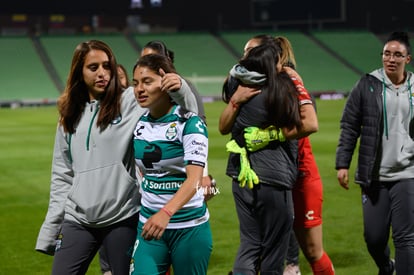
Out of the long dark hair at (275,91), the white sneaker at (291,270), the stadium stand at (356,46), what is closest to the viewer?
the long dark hair at (275,91)

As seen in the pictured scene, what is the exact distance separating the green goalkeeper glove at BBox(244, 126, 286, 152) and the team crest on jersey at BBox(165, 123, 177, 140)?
98 centimetres

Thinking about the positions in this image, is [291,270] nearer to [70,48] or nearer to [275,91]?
[275,91]

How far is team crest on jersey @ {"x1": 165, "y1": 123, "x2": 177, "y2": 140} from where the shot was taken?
4297mm

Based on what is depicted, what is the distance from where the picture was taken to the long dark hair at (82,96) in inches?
184

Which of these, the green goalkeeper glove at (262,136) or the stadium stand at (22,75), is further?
the stadium stand at (22,75)

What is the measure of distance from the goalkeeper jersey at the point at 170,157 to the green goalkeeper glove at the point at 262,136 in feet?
2.88

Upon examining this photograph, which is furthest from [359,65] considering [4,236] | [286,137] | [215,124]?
[286,137]

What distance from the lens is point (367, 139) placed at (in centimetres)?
616

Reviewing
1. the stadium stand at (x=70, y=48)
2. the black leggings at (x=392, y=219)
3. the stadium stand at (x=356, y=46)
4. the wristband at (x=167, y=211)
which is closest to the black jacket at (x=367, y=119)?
the black leggings at (x=392, y=219)

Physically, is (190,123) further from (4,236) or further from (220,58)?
(220,58)

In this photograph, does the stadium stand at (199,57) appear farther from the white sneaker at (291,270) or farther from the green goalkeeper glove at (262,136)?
the green goalkeeper glove at (262,136)

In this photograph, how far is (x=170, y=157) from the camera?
4305 mm

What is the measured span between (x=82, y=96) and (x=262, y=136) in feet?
4.10

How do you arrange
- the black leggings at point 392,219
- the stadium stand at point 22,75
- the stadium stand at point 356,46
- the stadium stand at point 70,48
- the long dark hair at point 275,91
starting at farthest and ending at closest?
1. the stadium stand at point 356,46
2. the stadium stand at point 70,48
3. the stadium stand at point 22,75
4. the black leggings at point 392,219
5. the long dark hair at point 275,91
